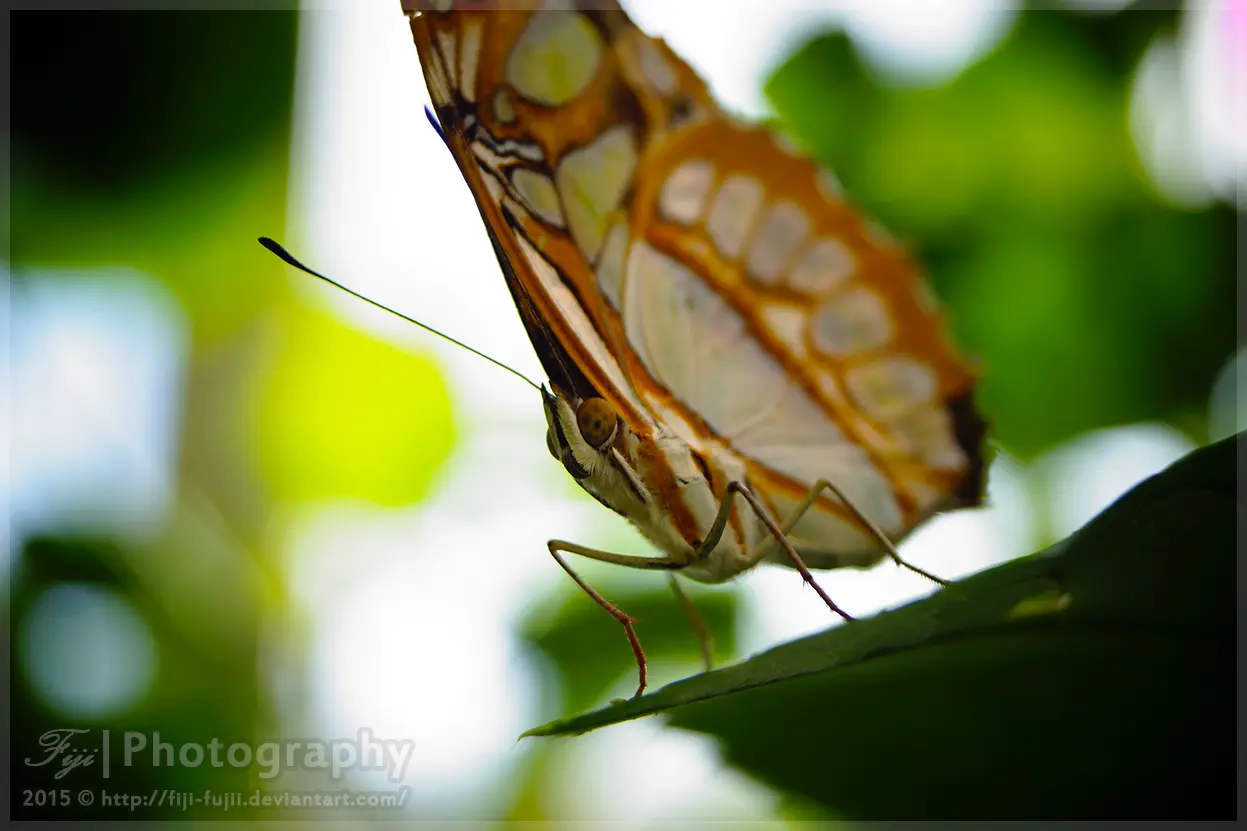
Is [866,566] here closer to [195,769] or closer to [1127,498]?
[1127,498]

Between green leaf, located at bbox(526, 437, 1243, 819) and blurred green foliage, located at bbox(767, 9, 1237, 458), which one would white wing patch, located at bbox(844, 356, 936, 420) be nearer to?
blurred green foliage, located at bbox(767, 9, 1237, 458)

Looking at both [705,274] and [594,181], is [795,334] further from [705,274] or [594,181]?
[594,181]

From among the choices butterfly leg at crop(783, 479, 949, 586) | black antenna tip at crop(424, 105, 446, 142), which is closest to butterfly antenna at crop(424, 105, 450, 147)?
black antenna tip at crop(424, 105, 446, 142)

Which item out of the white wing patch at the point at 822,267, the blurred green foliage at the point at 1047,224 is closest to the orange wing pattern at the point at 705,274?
the white wing patch at the point at 822,267

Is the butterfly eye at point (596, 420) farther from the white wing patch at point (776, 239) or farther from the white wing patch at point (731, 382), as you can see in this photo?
the white wing patch at point (776, 239)

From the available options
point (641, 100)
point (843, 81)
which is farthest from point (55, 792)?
point (843, 81)

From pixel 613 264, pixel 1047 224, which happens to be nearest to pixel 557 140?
pixel 613 264
